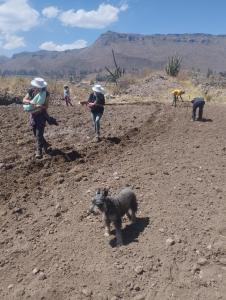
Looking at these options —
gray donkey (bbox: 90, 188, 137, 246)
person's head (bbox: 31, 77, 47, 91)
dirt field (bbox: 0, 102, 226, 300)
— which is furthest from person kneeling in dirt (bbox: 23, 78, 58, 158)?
gray donkey (bbox: 90, 188, 137, 246)

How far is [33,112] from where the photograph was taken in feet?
32.7

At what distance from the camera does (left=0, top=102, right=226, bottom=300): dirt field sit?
576cm

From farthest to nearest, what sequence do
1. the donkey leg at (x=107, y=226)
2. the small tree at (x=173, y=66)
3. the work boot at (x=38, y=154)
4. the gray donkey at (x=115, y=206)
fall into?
the small tree at (x=173, y=66)
the work boot at (x=38, y=154)
the donkey leg at (x=107, y=226)
the gray donkey at (x=115, y=206)

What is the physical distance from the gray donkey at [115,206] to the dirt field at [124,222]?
221 mm

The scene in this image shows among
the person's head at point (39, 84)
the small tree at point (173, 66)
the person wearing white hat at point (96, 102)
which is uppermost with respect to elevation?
the person's head at point (39, 84)

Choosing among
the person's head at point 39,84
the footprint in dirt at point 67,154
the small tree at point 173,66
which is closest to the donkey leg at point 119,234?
the footprint in dirt at point 67,154

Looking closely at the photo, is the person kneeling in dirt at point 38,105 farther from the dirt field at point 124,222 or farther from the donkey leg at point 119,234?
the donkey leg at point 119,234

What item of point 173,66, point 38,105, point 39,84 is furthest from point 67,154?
point 173,66

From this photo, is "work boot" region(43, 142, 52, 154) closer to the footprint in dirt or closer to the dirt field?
the footprint in dirt

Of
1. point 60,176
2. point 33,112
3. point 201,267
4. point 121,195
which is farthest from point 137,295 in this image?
point 33,112

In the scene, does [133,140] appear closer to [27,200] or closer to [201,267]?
[27,200]

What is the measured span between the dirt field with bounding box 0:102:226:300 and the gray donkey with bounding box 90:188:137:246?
0.22 metres

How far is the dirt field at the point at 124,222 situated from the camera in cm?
576

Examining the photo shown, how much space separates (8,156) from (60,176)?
204 centimetres
